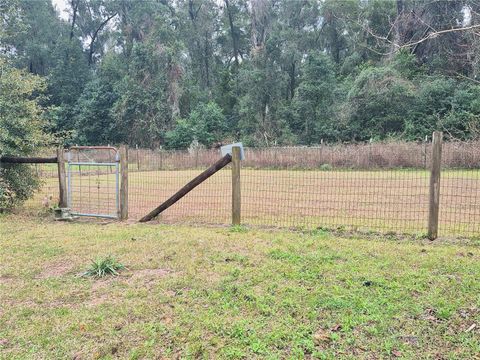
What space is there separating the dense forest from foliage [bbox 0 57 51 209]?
16.6 metres

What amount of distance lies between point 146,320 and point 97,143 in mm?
40339

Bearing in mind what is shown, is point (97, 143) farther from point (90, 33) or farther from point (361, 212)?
point (361, 212)

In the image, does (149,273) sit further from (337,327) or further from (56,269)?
(337,327)

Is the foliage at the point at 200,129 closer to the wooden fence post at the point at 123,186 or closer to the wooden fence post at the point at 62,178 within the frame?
the wooden fence post at the point at 62,178

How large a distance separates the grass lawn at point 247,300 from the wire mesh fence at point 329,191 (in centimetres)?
160

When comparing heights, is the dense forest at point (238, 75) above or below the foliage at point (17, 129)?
above

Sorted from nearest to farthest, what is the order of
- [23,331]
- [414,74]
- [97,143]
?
1. [23,331]
2. [414,74]
3. [97,143]

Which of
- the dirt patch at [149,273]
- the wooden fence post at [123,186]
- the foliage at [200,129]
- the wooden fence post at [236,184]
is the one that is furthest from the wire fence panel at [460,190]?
the foliage at [200,129]

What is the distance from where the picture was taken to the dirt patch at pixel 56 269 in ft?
13.6

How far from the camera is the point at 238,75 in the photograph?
136ft

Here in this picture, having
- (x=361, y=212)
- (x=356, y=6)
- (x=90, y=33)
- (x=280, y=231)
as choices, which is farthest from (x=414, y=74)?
(x=90, y=33)

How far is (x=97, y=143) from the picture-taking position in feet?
133

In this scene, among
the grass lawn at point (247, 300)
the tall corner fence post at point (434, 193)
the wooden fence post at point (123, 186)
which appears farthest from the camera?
the wooden fence post at point (123, 186)

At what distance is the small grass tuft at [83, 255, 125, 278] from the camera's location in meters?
4.09
